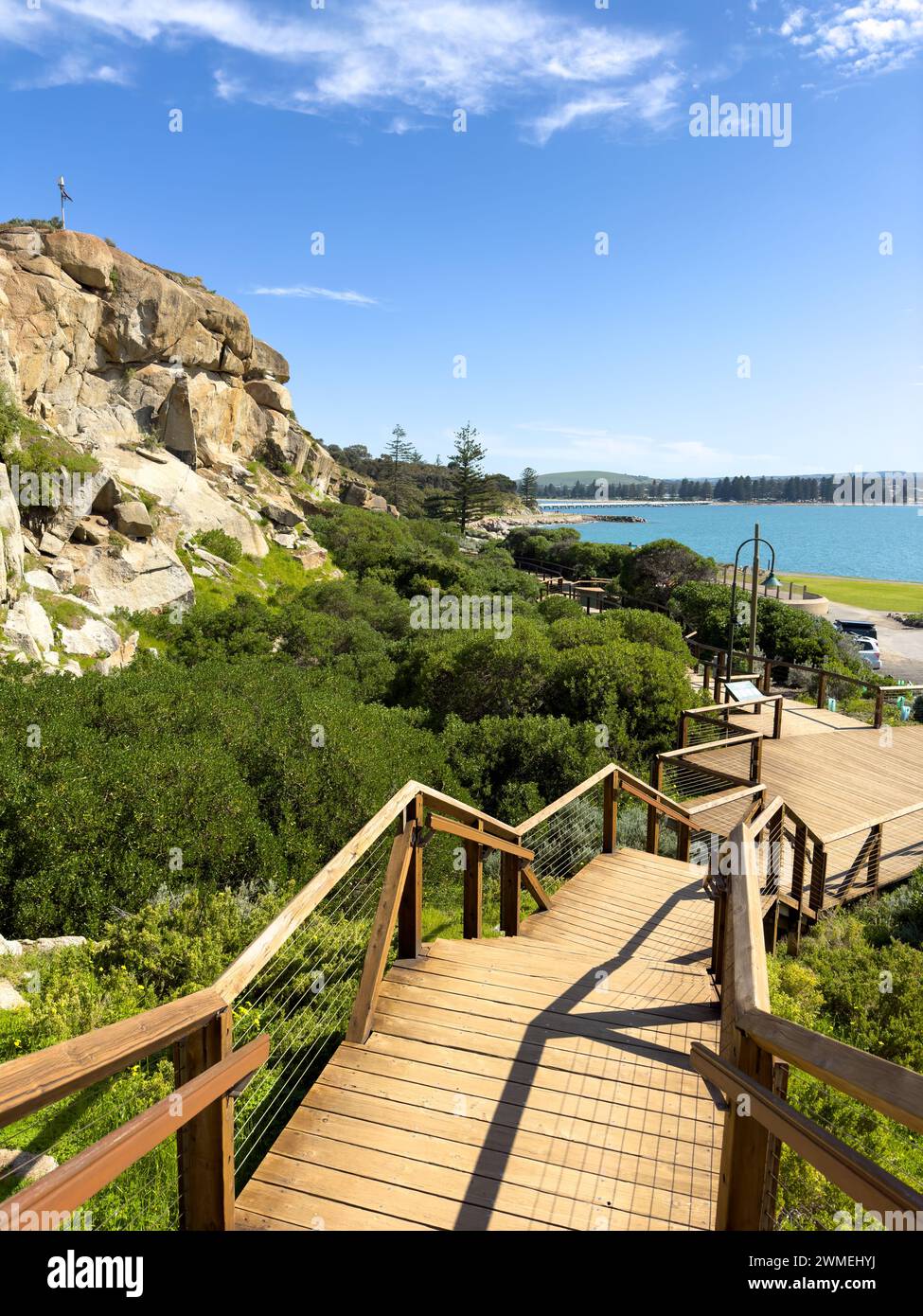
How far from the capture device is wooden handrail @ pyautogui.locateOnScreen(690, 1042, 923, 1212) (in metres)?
1.40

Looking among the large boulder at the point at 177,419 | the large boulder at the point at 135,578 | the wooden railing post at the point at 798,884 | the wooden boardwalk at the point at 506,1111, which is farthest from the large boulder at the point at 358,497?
the wooden boardwalk at the point at 506,1111

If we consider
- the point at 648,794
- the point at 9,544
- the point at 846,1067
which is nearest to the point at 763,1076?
the point at 846,1067

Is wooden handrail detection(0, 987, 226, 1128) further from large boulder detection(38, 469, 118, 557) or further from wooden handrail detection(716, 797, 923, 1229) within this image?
large boulder detection(38, 469, 118, 557)

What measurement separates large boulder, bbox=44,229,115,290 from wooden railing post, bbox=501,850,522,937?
2839 cm

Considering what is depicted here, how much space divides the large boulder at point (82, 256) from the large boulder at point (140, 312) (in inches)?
21.5

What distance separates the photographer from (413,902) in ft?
13.9

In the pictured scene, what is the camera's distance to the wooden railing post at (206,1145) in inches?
86.7

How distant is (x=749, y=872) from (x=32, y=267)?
29.1 metres

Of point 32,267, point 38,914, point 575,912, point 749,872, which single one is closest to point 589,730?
point 575,912

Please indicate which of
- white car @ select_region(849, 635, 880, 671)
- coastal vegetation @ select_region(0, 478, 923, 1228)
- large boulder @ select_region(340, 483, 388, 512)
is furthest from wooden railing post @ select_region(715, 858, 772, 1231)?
large boulder @ select_region(340, 483, 388, 512)

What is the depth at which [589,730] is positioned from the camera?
1307cm

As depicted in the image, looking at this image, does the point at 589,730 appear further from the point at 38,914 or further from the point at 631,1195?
the point at 631,1195

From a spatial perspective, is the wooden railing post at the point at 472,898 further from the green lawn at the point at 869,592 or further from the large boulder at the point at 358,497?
the green lawn at the point at 869,592
